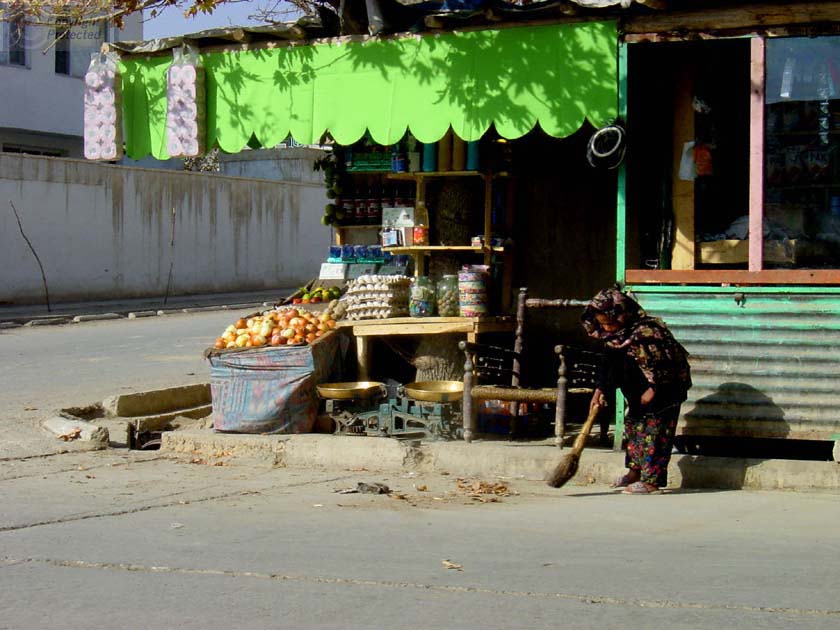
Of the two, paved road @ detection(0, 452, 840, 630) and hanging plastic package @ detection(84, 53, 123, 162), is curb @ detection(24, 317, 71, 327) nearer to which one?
Answer: hanging plastic package @ detection(84, 53, 123, 162)

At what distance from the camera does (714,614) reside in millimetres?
4266

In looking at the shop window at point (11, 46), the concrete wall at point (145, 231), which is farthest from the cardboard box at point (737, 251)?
the shop window at point (11, 46)

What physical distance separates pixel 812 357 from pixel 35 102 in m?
24.6

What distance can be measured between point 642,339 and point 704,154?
→ 2246 mm

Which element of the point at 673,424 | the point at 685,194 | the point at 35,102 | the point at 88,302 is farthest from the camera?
the point at 35,102

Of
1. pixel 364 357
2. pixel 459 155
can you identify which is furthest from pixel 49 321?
pixel 459 155

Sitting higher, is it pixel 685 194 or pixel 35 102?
pixel 35 102

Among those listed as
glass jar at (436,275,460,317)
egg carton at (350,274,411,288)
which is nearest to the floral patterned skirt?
glass jar at (436,275,460,317)

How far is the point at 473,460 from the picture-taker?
7.74 metres

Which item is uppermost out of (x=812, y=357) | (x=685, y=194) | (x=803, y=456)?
(x=685, y=194)

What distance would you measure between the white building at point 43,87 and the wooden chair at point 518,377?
68.4 ft

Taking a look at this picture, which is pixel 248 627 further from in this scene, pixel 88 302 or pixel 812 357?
pixel 88 302

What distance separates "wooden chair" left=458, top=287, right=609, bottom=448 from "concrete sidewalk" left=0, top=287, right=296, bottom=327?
529 inches

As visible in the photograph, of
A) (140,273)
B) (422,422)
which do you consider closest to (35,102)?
(140,273)
